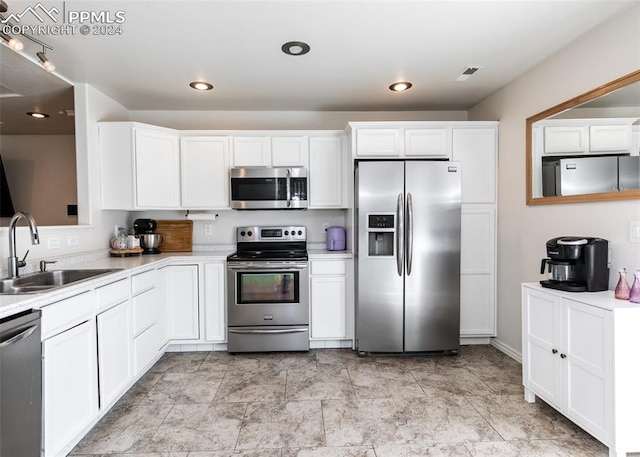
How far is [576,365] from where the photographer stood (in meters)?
1.86

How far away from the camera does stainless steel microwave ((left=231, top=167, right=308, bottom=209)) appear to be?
336 cm

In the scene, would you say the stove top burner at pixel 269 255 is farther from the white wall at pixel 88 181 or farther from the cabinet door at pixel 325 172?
the white wall at pixel 88 181

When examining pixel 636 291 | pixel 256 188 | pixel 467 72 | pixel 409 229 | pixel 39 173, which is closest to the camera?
pixel 636 291

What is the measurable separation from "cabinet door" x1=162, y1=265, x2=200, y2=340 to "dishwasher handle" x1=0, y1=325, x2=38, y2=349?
1.67 m

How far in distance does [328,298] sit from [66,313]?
2.06 m

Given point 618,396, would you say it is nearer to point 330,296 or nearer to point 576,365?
point 576,365

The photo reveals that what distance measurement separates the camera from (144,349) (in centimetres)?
262

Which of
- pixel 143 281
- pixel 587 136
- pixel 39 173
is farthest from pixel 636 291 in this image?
pixel 39 173

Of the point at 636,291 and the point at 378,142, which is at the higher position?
the point at 378,142

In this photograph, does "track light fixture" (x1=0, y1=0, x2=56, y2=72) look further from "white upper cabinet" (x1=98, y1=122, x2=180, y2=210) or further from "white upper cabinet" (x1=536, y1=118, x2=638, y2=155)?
"white upper cabinet" (x1=536, y1=118, x2=638, y2=155)

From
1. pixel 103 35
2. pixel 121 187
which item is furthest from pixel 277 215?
pixel 103 35

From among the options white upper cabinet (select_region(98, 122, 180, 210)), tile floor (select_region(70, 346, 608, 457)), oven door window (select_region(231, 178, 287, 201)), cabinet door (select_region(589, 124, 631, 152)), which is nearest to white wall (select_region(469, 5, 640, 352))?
cabinet door (select_region(589, 124, 631, 152))

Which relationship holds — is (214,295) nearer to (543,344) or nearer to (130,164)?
(130,164)

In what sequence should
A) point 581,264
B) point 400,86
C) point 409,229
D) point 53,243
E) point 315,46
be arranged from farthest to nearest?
point 400,86, point 409,229, point 53,243, point 315,46, point 581,264
